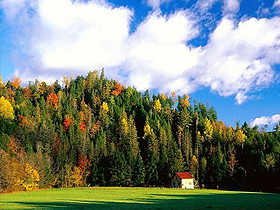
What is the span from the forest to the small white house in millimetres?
4651

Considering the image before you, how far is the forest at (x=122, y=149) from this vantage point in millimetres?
88938

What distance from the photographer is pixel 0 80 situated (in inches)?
6309

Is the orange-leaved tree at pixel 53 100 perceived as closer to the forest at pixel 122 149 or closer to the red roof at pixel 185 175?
the forest at pixel 122 149

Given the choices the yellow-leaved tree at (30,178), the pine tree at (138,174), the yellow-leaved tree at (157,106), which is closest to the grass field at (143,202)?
the yellow-leaved tree at (30,178)

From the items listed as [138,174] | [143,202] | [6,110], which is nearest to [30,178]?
[138,174]

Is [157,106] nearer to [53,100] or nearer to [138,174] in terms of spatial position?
[53,100]

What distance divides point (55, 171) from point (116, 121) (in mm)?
51388

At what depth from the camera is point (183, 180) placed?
291 feet

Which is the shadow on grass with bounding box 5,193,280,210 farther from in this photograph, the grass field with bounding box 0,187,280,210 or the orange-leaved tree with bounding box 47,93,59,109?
the orange-leaved tree with bounding box 47,93,59,109

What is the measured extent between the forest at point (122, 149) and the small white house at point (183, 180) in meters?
4.65

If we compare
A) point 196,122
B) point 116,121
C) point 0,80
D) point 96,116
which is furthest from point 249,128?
point 0,80

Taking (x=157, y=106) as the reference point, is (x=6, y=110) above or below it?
below

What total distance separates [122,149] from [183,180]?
114 ft

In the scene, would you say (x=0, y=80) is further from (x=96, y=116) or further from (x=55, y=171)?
(x=55, y=171)
